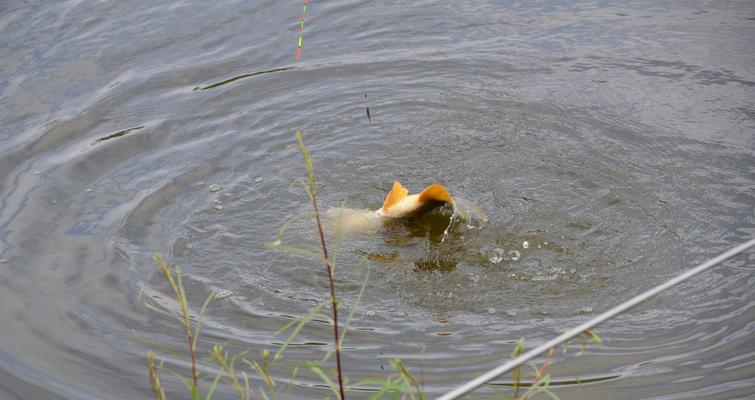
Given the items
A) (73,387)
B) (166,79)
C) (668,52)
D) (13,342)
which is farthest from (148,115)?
(668,52)

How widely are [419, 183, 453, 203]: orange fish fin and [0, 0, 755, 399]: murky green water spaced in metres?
0.28

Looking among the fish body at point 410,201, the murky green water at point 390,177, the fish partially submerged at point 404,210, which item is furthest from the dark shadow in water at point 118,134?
the fish body at point 410,201

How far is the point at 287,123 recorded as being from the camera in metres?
5.99

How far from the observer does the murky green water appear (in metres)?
3.91

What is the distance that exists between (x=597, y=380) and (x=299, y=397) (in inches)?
47.9

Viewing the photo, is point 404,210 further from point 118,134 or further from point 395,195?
point 118,134

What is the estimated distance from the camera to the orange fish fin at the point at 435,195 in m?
4.49

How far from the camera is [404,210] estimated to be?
4746 mm

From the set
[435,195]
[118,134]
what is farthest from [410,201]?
[118,134]

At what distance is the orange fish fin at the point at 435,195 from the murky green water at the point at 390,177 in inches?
11.2

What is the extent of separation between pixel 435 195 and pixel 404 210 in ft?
0.88

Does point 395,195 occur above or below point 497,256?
above

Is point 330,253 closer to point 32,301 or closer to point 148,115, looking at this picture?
point 32,301

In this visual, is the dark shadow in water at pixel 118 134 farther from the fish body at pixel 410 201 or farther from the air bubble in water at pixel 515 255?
the air bubble in water at pixel 515 255
